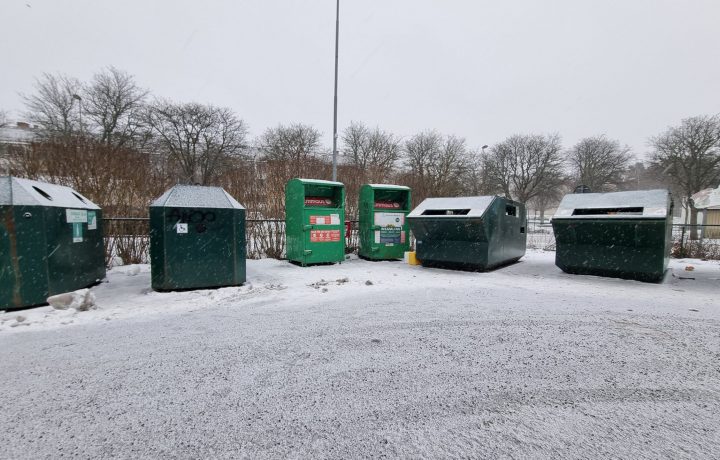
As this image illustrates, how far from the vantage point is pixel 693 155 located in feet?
61.3

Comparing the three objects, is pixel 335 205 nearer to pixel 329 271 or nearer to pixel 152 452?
pixel 329 271

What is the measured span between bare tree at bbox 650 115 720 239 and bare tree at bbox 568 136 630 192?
8.70m

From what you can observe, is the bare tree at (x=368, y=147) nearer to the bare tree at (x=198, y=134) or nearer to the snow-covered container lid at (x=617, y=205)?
the bare tree at (x=198, y=134)

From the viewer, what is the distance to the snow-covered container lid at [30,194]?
3639 millimetres

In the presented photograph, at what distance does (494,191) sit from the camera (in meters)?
30.1

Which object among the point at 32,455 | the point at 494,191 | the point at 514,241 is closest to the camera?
the point at 32,455

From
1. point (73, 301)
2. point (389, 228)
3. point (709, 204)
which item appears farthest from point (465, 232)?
point (709, 204)

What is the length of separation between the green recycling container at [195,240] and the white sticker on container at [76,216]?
3.29 ft

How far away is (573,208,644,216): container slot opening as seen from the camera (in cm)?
525

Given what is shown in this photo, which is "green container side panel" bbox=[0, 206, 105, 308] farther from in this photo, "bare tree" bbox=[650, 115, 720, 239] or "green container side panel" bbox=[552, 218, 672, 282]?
"bare tree" bbox=[650, 115, 720, 239]

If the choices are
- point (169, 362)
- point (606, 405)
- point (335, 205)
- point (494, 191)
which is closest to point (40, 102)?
point (335, 205)

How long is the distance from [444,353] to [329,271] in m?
4.23

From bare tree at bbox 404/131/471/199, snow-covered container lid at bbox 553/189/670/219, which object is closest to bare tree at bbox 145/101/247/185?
bare tree at bbox 404/131/471/199

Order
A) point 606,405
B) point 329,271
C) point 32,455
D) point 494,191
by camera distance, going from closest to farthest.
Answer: point 32,455, point 606,405, point 329,271, point 494,191
